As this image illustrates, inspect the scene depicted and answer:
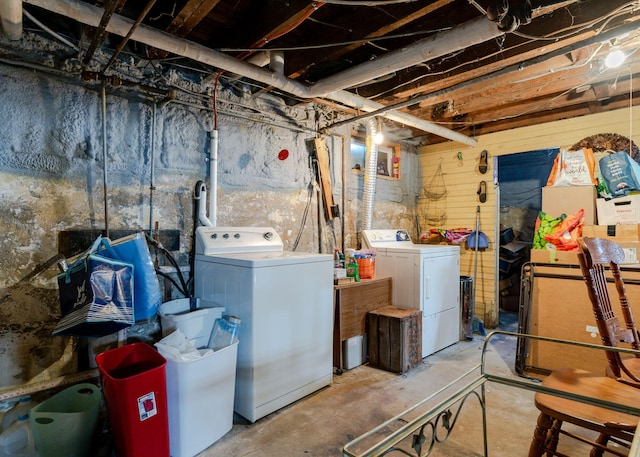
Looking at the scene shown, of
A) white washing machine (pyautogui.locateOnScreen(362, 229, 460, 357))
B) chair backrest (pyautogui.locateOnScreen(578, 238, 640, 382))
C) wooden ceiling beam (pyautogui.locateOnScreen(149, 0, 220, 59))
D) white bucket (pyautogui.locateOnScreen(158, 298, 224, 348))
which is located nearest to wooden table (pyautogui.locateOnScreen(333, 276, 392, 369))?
white washing machine (pyautogui.locateOnScreen(362, 229, 460, 357))

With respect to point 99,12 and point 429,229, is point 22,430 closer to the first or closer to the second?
point 99,12

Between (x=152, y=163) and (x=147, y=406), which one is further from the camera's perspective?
(x=152, y=163)

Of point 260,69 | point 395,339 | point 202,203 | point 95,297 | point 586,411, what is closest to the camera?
point 586,411

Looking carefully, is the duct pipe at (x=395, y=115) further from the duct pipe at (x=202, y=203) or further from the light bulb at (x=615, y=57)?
the light bulb at (x=615, y=57)

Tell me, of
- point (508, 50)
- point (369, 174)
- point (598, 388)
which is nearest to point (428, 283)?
point (369, 174)

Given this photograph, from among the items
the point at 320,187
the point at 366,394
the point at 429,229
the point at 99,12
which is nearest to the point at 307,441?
the point at 366,394

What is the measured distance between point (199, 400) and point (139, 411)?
12.4 inches

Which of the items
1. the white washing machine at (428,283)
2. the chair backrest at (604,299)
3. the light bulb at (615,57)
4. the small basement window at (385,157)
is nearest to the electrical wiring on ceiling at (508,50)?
the light bulb at (615,57)

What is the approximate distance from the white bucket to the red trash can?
273mm

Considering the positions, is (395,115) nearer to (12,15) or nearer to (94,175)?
(94,175)

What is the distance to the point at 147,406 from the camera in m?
1.74

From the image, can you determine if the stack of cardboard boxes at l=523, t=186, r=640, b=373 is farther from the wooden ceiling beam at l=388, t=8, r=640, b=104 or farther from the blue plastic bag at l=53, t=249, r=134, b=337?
the blue plastic bag at l=53, t=249, r=134, b=337

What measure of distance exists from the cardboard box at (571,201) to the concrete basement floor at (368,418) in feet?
4.96

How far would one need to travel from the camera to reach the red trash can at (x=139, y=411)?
1684 mm
